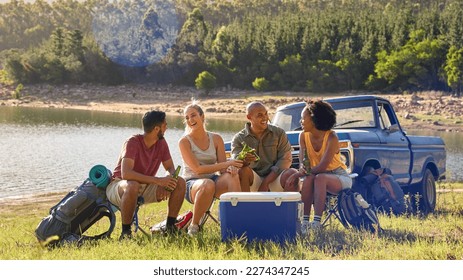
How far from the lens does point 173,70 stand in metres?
55.7

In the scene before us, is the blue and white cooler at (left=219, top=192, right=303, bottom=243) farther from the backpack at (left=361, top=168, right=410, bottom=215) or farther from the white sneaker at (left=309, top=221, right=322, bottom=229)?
the backpack at (left=361, top=168, right=410, bottom=215)

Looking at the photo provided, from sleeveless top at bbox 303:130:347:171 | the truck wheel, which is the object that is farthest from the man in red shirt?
the truck wheel

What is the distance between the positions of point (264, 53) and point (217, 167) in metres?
52.8

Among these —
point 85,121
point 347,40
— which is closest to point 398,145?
point 85,121

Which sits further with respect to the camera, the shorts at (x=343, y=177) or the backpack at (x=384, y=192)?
the backpack at (x=384, y=192)

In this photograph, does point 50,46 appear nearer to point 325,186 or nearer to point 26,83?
point 26,83

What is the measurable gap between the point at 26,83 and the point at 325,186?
211ft

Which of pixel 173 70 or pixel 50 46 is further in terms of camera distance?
pixel 50 46

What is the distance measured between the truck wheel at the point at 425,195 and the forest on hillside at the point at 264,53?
131ft

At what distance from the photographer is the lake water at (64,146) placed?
19547 millimetres

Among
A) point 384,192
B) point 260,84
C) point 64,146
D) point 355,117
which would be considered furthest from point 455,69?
point 384,192

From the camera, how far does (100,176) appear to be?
615cm

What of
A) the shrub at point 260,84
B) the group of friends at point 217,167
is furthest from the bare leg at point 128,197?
the shrub at point 260,84

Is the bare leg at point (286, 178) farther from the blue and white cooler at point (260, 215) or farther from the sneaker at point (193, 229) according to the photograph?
the sneaker at point (193, 229)
